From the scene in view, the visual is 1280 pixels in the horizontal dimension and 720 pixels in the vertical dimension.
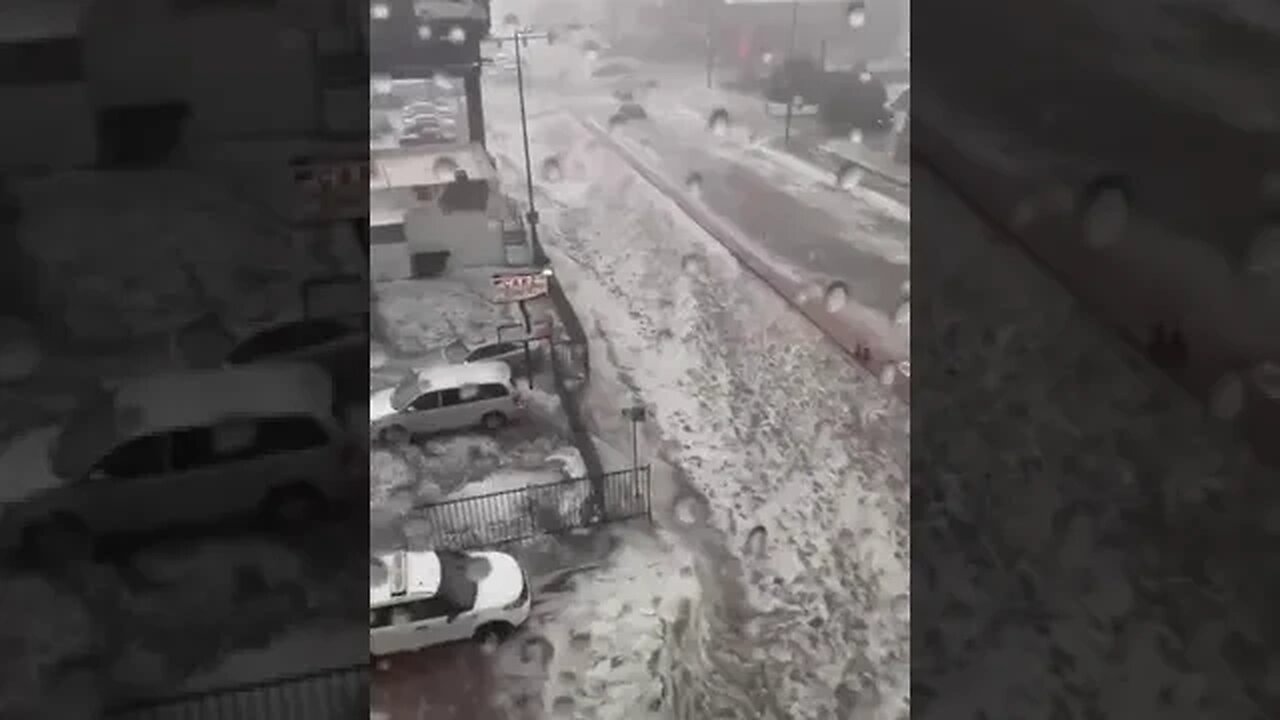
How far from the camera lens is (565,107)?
2.96ft

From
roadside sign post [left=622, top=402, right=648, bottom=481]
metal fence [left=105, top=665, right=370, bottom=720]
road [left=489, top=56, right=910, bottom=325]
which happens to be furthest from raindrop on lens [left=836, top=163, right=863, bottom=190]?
metal fence [left=105, top=665, right=370, bottom=720]

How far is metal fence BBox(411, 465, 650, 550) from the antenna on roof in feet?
0.06

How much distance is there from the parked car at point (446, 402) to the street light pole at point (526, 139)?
4.4 inches

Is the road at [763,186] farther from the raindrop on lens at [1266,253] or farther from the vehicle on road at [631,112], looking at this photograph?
the raindrop on lens at [1266,253]

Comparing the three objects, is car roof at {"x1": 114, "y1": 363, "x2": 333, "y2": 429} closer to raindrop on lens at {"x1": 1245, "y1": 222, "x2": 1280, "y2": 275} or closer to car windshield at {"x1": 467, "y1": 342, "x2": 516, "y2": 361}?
car windshield at {"x1": 467, "y1": 342, "x2": 516, "y2": 361}

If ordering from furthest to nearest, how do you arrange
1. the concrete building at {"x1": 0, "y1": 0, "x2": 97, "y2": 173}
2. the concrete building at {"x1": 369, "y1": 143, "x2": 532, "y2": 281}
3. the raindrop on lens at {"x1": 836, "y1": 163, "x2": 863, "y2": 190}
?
the raindrop on lens at {"x1": 836, "y1": 163, "x2": 863, "y2": 190}
the concrete building at {"x1": 369, "y1": 143, "x2": 532, "y2": 281}
the concrete building at {"x1": 0, "y1": 0, "x2": 97, "y2": 173}

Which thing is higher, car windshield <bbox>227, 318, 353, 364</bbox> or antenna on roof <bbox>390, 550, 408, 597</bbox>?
car windshield <bbox>227, 318, 353, 364</bbox>

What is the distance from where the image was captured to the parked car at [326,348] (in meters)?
0.80

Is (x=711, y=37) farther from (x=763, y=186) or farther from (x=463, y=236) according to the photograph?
(x=463, y=236)

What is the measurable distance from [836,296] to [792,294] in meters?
0.04

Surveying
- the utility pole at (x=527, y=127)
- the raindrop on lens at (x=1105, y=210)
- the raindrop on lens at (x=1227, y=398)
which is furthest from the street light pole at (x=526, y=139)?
the raindrop on lens at (x=1227, y=398)

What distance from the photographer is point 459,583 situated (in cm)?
87

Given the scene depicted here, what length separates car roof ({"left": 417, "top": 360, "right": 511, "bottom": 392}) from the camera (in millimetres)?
877

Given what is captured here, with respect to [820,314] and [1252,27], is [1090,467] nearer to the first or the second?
[820,314]
